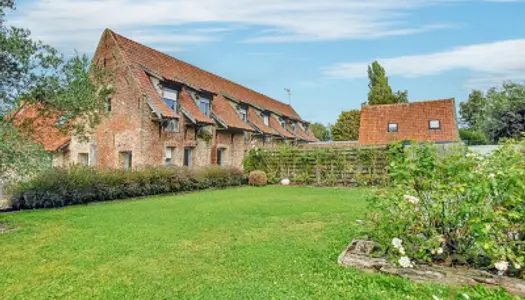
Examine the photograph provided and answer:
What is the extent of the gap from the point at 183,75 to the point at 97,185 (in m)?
12.7

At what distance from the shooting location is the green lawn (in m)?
3.51

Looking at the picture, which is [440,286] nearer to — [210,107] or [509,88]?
[210,107]

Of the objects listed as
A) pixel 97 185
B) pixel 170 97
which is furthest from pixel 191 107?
pixel 97 185

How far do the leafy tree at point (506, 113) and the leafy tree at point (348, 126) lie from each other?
16.4 metres

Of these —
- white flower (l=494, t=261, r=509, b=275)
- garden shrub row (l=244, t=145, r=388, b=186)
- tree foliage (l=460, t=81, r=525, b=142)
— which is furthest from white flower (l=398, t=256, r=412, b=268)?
tree foliage (l=460, t=81, r=525, b=142)

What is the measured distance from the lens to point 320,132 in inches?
2496

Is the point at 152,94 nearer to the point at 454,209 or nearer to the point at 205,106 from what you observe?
the point at 205,106

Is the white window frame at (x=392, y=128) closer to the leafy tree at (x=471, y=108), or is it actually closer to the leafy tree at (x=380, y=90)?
the leafy tree at (x=380, y=90)

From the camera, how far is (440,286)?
11.5 feet

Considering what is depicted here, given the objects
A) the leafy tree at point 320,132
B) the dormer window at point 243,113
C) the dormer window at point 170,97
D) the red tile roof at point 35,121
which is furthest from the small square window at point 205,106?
the leafy tree at point 320,132

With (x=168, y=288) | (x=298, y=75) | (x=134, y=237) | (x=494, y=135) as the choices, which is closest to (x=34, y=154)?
(x=134, y=237)

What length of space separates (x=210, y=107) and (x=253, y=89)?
13.1 meters

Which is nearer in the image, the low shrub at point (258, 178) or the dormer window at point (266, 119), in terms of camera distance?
the low shrub at point (258, 178)

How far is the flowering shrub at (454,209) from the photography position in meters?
3.60
